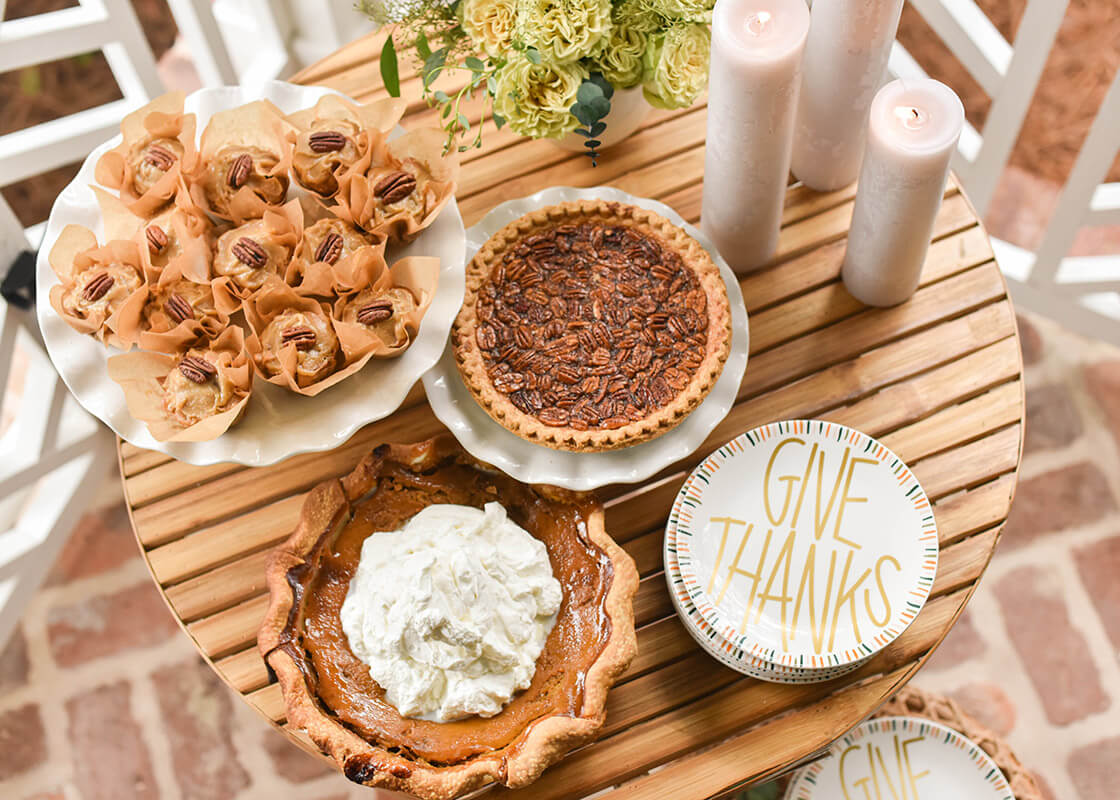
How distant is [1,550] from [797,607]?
1700 mm

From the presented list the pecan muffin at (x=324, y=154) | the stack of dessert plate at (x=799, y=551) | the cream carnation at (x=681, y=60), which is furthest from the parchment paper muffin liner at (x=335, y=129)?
the stack of dessert plate at (x=799, y=551)

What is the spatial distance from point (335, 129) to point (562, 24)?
1.15 ft

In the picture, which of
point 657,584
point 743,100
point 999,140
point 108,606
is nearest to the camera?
point 743,100

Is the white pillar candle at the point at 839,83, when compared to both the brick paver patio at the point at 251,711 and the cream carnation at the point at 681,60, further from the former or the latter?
the brick paver patio at the point at 251,711

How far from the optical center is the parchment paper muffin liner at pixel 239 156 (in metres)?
1.43

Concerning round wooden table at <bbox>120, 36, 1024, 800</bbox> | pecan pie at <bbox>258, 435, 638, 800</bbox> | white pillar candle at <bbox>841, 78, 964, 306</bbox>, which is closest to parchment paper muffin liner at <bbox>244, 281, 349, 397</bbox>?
pecan pie at <bbox>258, 435, 638, 800</bbox>

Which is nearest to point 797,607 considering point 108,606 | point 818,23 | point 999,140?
point 818,23

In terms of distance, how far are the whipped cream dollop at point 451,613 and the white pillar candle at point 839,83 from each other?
0.74m

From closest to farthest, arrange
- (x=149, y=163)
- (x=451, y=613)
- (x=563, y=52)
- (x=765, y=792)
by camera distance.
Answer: (x=451, y=613), (x=563, y=52), (x=149, y=163), (x=765, y=792)

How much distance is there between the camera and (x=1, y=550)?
2.17 meters

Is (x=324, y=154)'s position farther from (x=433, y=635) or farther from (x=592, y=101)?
(x=433, y=635)

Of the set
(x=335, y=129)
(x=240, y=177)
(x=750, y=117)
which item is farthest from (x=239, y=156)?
(x=750, y=117)

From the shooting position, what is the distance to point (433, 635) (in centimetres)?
125

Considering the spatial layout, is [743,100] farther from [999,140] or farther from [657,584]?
[999,140]
